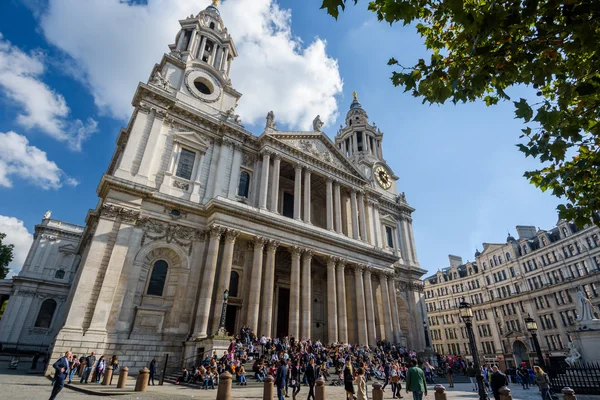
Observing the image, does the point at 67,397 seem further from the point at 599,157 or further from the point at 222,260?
the point at 599,157

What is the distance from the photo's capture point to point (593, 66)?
5.57m

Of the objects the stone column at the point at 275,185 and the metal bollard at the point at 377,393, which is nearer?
the metal bollard at the point at 377,393

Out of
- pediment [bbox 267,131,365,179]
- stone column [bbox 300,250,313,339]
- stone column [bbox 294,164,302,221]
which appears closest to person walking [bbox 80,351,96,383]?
stone column [bbox 300,250,313,339]

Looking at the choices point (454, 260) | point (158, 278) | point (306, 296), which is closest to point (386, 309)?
point (306, 296)

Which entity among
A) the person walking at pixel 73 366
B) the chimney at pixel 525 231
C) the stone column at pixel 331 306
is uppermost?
the chimney at pixel 525 231

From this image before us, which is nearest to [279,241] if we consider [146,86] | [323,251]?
[323,251]

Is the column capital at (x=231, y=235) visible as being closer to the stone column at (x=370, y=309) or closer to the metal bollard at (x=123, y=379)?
the metal bollard at (x=123, y=379)

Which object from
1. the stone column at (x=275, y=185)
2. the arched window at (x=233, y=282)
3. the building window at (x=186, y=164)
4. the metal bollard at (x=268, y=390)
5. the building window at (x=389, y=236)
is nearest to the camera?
the metal bollard at (x=268, y=390)

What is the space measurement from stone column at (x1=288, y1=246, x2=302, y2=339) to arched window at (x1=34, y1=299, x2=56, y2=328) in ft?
114

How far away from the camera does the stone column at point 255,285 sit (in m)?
20.5

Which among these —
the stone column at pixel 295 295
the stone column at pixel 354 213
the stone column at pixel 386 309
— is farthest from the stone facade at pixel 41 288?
the stone column at pixel 386 309

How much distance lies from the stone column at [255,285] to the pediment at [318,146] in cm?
1060

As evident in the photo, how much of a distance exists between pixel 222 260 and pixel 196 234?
2963 millimetres

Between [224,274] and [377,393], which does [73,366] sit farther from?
[377,393]
